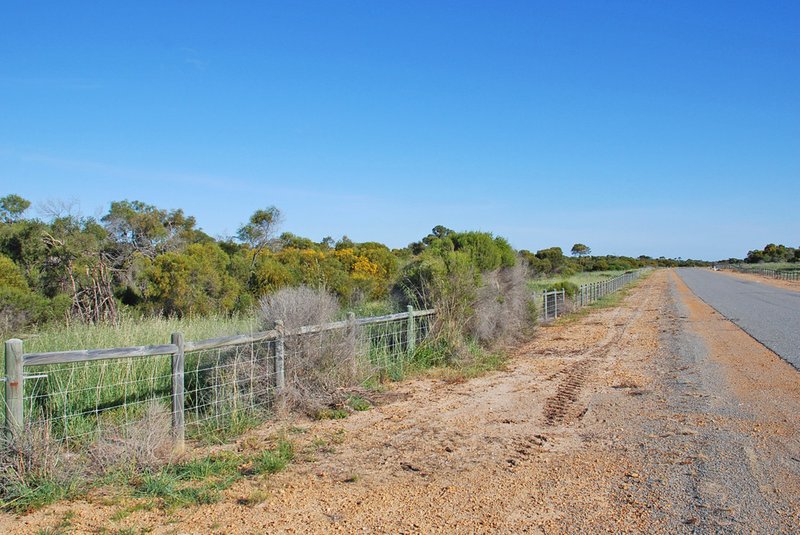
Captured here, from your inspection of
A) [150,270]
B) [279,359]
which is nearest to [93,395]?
[279,359]

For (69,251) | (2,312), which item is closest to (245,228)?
(69,251)

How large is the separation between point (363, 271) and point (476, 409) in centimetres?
2397

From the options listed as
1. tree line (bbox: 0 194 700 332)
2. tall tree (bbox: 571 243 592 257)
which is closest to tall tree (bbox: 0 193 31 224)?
tree line (bbox: 0 194 700 332)

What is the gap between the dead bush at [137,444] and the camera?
5.93 metres

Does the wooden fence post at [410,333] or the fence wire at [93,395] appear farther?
the wooden fence post at [410,333]

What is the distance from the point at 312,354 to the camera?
30.2ft

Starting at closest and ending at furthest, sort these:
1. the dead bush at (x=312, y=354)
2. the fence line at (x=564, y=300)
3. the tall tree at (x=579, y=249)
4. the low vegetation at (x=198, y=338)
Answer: the low vegetation at (x=198, y=338), the dead bush at (x=312, y=354), the fence line at (x=564, y=300), the tall tree at (x=579, y=249)

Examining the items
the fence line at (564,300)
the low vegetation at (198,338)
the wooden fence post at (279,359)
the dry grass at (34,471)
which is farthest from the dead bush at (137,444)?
the fence line at (564,300)

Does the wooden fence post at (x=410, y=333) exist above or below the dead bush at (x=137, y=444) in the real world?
above

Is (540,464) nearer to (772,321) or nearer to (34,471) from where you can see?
(34,471)

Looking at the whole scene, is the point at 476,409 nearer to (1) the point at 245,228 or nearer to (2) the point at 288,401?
(2) the point at 288,401

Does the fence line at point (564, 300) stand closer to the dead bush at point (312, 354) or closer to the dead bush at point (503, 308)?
the dead bush at point (503, 308)

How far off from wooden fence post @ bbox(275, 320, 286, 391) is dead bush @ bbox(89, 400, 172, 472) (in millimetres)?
2066

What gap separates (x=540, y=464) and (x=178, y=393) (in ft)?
13.4
